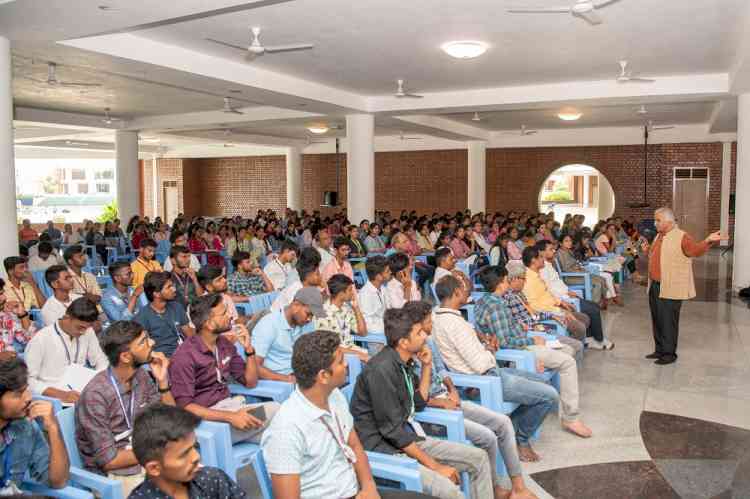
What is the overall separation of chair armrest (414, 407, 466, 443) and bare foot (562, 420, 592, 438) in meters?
1.44

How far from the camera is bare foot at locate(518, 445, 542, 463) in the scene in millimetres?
4023

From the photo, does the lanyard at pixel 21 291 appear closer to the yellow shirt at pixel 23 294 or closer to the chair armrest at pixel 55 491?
the yellow shirt at pixel 23 294

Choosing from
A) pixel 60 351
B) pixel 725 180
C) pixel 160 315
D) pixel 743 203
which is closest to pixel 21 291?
pixel 160 315

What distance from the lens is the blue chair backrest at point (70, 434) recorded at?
2779 millimetres

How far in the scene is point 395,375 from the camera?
117 inches

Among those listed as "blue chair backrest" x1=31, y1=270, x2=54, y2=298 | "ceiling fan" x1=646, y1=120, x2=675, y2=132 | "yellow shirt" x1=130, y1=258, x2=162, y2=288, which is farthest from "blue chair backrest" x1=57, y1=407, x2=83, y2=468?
"ceiling fan" x1=646, y1=120, x2=675, y2=132

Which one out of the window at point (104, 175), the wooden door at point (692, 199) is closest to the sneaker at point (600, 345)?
the wooden door at point (692, 199)

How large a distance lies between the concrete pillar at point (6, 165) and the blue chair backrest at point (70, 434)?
4230mm

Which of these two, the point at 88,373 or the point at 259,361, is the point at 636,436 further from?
the point at 88,373

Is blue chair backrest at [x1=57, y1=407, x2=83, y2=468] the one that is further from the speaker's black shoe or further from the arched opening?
the arched opening

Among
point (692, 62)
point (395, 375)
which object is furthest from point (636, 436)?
point (692, 62)

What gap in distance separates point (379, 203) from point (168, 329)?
17.7 m

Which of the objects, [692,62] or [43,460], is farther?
[692,62]

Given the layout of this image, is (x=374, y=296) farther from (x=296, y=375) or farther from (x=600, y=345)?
(x=296, y=375)
